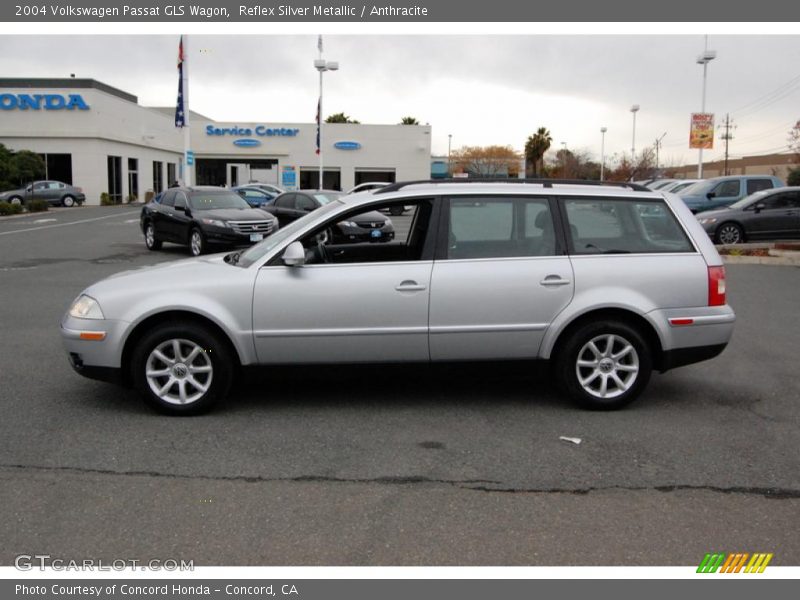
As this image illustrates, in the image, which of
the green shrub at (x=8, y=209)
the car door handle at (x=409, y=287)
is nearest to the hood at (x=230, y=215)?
the car door handle at (x=409, y=287)

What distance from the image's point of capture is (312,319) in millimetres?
5551

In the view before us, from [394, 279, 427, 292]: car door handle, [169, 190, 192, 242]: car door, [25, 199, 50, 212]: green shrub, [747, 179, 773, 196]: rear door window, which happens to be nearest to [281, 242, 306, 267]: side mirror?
[394, 279, 427, 292]: car door handle

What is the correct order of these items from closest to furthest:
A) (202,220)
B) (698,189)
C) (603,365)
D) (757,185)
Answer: (603,365)
(202,220)
(757,185)
(698,189)

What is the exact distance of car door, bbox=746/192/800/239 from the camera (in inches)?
735

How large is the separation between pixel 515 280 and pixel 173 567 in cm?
323

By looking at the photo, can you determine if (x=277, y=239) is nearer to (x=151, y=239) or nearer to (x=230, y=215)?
(x=230, y=215)

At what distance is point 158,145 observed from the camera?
180 ft

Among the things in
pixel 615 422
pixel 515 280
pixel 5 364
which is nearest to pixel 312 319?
pixel 515 280

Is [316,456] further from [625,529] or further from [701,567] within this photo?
[701,567]

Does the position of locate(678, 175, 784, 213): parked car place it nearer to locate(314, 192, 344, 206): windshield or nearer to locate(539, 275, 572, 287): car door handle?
Result: locate(314, 192, 344, 206): windshield

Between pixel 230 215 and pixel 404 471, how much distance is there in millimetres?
13915

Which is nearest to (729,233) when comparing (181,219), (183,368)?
(181,219)

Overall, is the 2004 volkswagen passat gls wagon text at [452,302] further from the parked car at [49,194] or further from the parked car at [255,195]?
the parked car at [49,194]

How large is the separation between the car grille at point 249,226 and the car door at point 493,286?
39.6 ft
